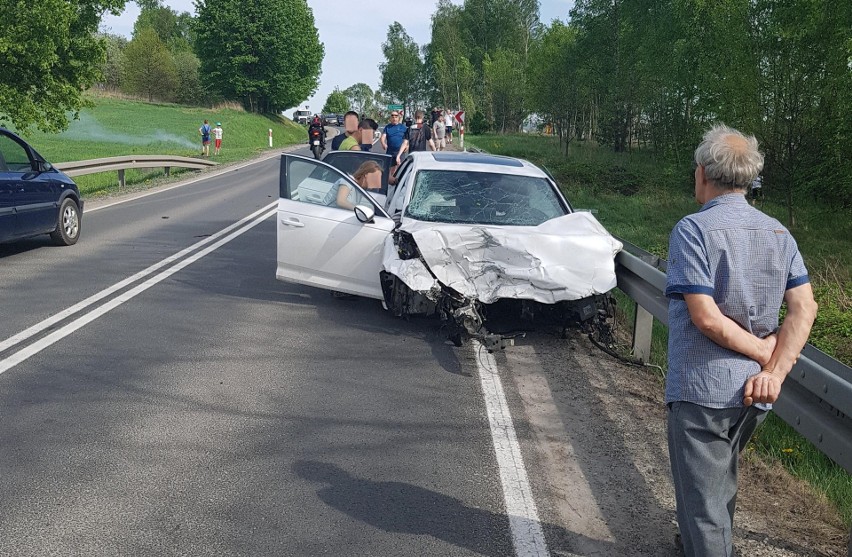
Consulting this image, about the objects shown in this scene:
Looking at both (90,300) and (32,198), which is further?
(32,198)

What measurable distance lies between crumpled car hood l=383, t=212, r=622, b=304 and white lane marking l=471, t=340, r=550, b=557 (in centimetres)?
71

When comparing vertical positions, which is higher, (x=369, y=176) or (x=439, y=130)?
(x=439, y=130)

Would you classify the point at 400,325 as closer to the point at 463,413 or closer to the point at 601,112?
the point at 463,413

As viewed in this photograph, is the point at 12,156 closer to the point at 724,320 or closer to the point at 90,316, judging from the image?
the point at 90,316

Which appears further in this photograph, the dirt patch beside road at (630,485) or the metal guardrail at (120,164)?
the metal guardrail at (120,164)

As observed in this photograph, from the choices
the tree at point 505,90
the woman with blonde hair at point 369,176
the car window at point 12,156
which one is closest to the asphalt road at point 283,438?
the woman with blonde hair at point 369,176

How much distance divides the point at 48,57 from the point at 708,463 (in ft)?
62.0

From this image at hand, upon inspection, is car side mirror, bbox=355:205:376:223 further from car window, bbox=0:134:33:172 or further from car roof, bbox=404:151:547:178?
car window, bbox=0:134:33:172

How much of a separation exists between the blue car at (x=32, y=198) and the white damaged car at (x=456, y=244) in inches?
168

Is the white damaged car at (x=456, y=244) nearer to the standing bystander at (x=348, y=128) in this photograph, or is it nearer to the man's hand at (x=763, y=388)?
the man's hand at (x=763, y=388)

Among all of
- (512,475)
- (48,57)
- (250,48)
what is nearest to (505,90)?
(250,48)

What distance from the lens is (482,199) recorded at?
27.2ft

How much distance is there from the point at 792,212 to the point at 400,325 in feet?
47.4

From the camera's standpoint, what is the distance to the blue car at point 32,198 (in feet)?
35.9
